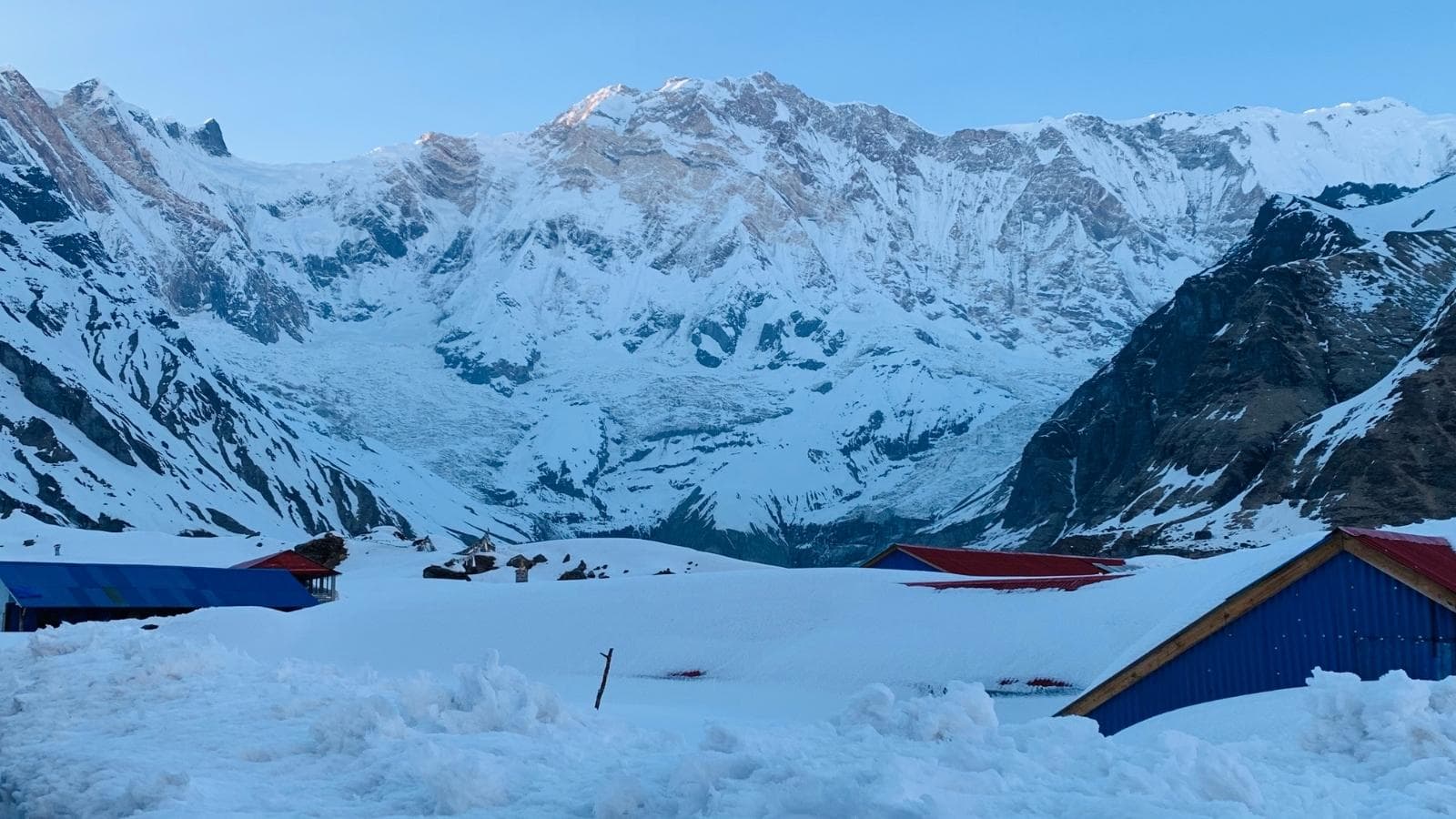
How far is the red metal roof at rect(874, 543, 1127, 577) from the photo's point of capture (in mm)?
43938

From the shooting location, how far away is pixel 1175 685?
1648cm

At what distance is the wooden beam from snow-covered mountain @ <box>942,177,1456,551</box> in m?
70.1

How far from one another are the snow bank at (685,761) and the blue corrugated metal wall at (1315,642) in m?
3.73

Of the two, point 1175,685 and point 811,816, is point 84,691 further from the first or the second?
point 1175,685

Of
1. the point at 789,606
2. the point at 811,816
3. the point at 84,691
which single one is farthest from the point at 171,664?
the point at 789,606

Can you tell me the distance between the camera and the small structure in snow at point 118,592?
1697 inches

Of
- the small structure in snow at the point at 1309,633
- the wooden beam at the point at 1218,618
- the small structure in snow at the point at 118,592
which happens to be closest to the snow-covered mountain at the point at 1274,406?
the small structure in snow at the point at 118,592

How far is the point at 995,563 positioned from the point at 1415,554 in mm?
28077

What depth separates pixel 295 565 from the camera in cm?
5841

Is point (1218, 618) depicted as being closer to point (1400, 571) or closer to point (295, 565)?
point (1400, 571)

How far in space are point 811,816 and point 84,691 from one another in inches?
417

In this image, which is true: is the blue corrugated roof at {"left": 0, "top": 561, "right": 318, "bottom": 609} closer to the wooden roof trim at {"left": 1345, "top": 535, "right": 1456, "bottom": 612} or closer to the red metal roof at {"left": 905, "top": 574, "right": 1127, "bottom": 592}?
the red metal roof at {"left": 905, "top": 574, "right": 1127, "bottom": 592}

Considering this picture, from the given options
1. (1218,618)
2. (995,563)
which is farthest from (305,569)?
(1218,618)

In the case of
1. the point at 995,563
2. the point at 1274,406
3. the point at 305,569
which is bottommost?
the point at 305,569
